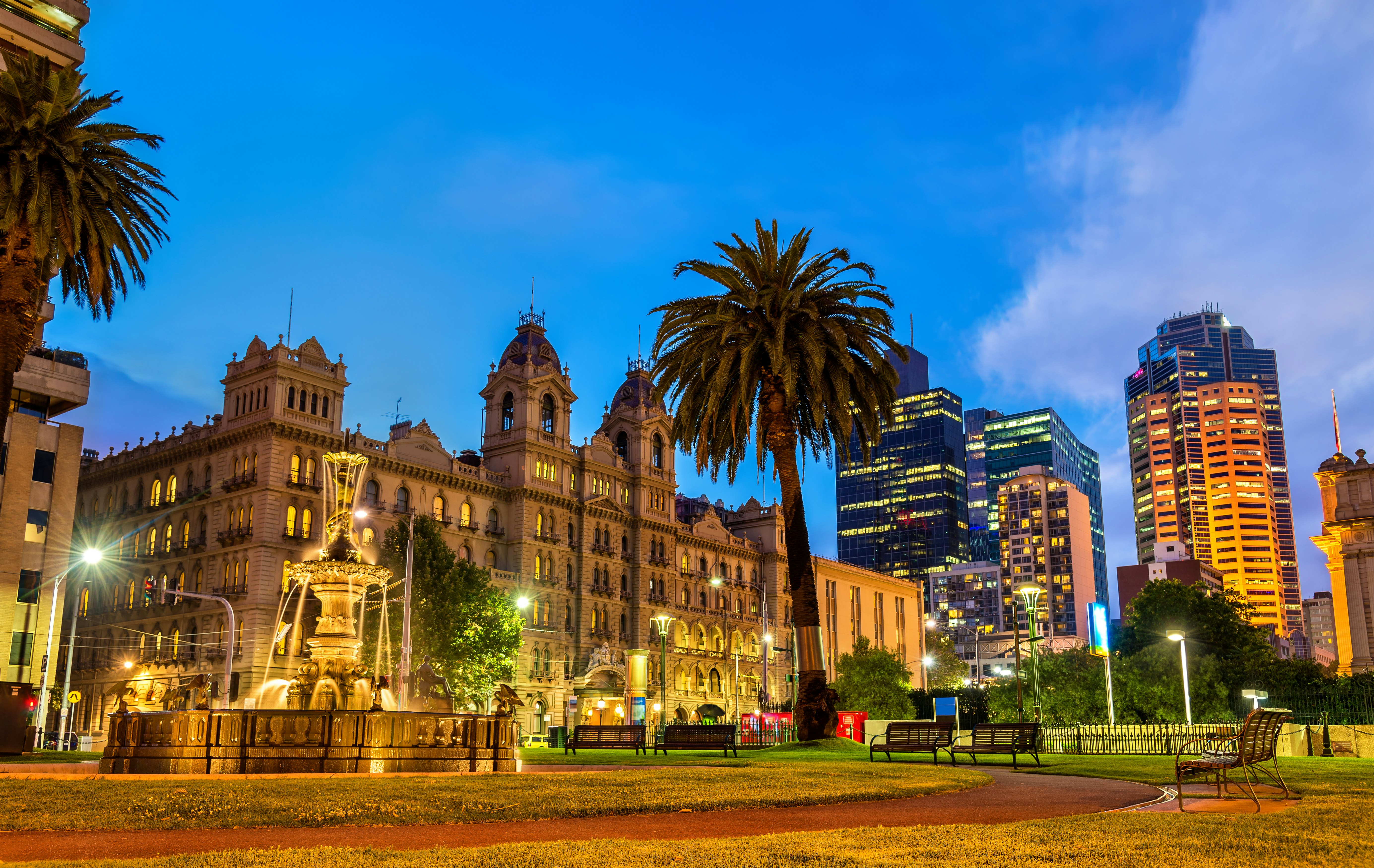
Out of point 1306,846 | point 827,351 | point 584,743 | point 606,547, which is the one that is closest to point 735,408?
point 827,351

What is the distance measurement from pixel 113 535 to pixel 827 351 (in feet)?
195

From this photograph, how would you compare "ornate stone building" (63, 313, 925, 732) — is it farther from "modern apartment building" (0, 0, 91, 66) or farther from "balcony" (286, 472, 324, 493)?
"modern apartment building" (0, 0, 91, 66)

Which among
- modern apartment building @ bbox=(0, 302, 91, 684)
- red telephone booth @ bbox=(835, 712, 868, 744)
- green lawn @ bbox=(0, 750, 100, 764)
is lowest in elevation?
green lawn @ bbox=(0, 750, 100, 764)

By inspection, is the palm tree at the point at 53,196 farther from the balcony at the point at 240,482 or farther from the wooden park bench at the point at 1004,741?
the balcony at the point at 240,482

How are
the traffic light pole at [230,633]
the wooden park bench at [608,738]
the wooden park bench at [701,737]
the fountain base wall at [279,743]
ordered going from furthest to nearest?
the traffic light pole at [230,633], the wooden park bench at [701,737], the wooden park bench at [608,738], the fountain base wall at [279,743]

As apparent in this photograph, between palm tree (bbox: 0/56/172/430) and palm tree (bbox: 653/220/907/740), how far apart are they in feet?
53.1

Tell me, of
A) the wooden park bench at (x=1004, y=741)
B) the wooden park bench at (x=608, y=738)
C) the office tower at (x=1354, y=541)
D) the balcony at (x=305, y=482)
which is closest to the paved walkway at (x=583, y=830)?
the wooden park bench at (x=1004, y=741)

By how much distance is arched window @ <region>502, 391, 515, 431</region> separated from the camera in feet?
267

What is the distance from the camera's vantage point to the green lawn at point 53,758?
2942 cm

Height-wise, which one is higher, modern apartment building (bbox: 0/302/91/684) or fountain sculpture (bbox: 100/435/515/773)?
modern apartment building (bbox: 0/302/91/684)

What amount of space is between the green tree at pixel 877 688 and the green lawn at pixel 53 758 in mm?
57510

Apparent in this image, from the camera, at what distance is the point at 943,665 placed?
15550 centimetres

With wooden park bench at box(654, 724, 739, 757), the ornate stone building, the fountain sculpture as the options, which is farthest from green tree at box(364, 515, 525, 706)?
the fountain sculpture

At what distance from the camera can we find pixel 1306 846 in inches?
352
